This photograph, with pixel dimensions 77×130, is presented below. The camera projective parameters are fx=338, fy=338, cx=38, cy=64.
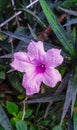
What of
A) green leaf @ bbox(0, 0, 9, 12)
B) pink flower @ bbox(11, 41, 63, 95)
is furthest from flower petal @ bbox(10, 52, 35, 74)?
green leaf @ bbox(0, 0, 9, 12)

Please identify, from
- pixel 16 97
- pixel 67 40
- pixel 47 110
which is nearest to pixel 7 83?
pixel 16 97

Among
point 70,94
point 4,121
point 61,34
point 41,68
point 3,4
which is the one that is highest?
point 3,4

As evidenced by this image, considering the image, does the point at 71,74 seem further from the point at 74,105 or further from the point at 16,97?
the point at 16,97

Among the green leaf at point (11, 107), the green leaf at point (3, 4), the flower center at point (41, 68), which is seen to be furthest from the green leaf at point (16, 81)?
the green leaf at point (3, 4)

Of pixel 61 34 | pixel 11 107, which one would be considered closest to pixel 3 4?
pixel 61 34

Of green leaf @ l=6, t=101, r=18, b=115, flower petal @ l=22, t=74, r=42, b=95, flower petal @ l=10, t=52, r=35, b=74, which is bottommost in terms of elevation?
green leaf @ l=6, t=101, r=18, b=115

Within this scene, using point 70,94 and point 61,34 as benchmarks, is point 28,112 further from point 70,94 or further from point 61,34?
point 61,34

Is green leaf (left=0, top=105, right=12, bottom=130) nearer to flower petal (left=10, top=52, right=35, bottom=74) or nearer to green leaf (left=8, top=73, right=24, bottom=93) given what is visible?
green leaf (left=8, top=73, right=24, bottom=93)

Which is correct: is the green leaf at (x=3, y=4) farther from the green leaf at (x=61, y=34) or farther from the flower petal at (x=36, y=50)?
the flower petal at (x=36, y=50)
